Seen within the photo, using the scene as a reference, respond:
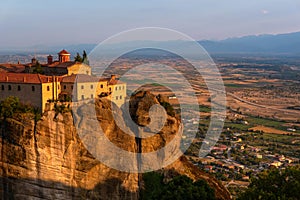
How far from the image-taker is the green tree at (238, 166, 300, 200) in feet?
77.3

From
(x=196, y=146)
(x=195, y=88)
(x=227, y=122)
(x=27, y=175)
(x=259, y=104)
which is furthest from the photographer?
A: (x=195, y=88)

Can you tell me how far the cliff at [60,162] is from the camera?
1141 inches

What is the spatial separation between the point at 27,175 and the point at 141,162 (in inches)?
328

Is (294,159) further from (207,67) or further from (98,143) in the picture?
(207,67)

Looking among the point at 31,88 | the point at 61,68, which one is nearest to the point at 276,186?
the point at 31,88

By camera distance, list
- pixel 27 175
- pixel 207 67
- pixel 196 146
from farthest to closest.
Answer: pixel 207 67
pixel 196 146
pixel 27 175

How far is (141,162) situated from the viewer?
31609mm

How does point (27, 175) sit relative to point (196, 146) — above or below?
above

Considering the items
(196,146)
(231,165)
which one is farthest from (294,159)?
(196,146)

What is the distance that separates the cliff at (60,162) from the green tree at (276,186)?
20.8ft

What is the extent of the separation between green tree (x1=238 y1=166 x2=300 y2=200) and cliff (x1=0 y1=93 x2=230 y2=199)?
6.33m

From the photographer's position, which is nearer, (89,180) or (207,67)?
(89,180)

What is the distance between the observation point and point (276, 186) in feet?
82.7

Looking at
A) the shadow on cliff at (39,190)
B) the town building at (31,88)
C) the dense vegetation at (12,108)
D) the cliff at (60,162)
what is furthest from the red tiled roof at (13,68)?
the shadow on cliff at (39,190)
